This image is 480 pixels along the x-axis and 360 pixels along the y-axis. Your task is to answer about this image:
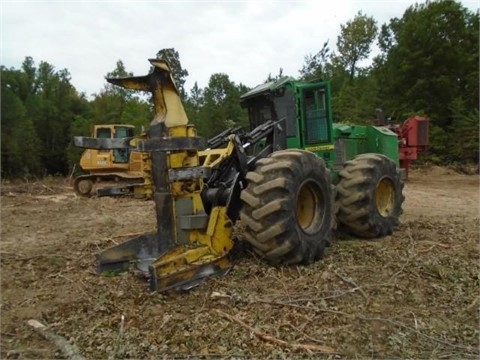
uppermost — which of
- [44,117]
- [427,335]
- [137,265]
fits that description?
[44,117]

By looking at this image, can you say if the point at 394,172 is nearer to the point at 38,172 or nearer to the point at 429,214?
the point at 429,214

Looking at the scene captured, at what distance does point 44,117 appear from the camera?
128ft

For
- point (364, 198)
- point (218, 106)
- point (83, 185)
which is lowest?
point (83, 185)

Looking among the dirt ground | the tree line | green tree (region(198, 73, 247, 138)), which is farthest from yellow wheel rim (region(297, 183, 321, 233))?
green tree (region(198, 73, 247, 138))

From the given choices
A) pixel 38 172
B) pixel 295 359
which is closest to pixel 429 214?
pixel 295 359

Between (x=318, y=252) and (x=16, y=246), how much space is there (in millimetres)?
4240

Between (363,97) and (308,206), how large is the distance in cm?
2383

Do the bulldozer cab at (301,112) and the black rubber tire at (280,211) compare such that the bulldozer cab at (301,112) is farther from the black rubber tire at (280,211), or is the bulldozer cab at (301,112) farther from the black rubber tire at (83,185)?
the black rubber tire at (83,185)

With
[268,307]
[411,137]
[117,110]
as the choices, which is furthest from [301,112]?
[117,110]

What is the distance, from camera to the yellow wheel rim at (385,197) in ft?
22.4

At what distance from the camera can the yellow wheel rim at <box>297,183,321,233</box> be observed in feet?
17.1

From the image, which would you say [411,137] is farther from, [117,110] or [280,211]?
[117,110]

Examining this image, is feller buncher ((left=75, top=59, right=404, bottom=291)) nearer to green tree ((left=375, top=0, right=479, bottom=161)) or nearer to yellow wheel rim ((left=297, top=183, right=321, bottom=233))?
yellow wheel rim ((left=297, top=183, right=321, bottom=233))

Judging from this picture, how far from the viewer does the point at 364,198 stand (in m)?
6.11
